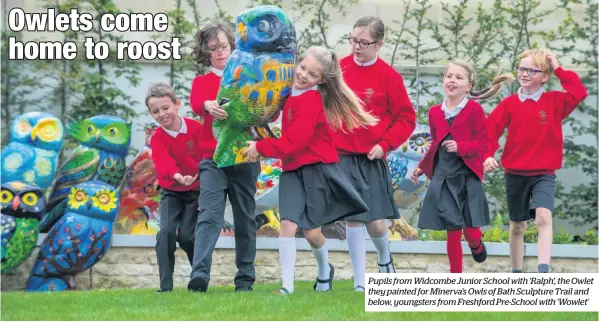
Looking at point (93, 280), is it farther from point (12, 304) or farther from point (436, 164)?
point (436, 164)

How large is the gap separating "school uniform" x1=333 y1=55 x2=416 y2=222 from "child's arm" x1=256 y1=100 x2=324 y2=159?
55 centimetres

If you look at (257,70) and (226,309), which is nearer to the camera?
(226,309)

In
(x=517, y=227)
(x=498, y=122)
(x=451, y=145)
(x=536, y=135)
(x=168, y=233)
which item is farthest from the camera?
(x=517, y=227)

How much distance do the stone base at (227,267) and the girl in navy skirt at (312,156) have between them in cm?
237

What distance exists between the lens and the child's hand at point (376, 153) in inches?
262

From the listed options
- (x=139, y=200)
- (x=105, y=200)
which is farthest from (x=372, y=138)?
(x=139, y=200)

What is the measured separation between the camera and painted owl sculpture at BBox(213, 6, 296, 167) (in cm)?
620

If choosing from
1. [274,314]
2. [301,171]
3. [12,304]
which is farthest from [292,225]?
[12,304]

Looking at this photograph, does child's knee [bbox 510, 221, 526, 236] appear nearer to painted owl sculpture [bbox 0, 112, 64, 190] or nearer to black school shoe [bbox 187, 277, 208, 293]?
black school shoe [bbox 187, 277, 208, 293]

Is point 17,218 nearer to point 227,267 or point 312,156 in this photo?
point 227,267

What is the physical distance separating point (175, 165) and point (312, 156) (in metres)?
1.11

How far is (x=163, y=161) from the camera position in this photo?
6.92 meters

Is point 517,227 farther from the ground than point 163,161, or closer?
closer

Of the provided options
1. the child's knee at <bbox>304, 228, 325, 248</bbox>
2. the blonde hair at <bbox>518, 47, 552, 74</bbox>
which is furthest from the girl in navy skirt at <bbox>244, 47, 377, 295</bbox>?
the blonde hair at <bbox>518, 47, 552, 74</bbox>
